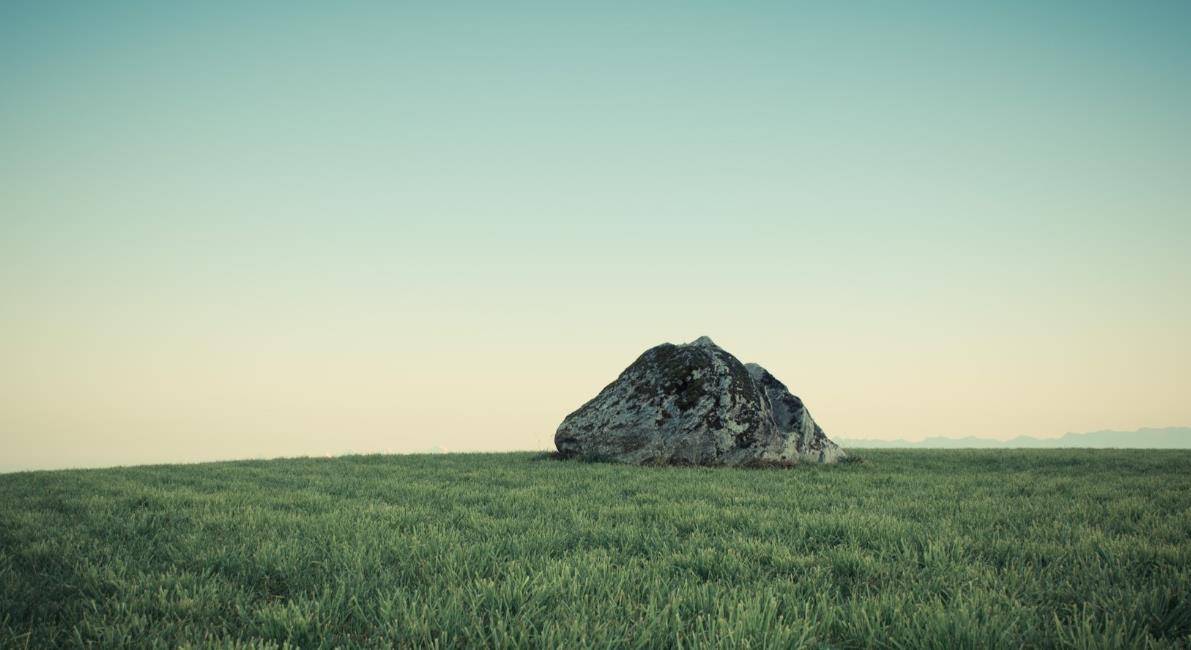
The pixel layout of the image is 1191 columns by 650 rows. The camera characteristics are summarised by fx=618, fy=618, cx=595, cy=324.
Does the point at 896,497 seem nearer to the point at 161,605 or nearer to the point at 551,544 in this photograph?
the point at 551,544

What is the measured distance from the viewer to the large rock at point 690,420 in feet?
51.0

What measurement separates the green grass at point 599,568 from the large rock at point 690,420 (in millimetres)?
5885

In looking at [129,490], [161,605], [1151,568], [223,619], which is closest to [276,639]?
[223,619]

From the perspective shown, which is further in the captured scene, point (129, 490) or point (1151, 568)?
point (129, 490)

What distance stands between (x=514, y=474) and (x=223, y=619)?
27.8ft

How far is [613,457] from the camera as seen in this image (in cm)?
1576

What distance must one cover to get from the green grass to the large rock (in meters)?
5.88

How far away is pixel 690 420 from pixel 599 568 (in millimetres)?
11220

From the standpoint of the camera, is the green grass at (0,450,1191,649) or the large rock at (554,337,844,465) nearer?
the green grass at (0,450,1191,649)

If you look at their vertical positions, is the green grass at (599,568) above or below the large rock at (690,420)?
below

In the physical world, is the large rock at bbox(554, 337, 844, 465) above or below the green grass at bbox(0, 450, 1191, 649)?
above

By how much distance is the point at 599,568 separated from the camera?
5.00m

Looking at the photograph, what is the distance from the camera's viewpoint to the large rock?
51.0 feet

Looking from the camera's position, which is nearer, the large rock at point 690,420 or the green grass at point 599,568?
the green grass at point 599,568
